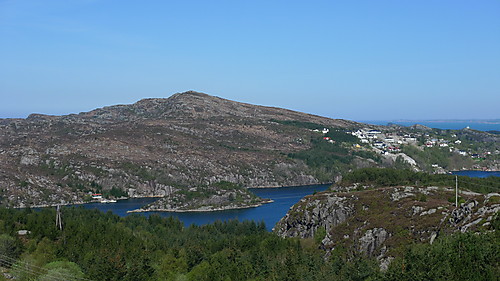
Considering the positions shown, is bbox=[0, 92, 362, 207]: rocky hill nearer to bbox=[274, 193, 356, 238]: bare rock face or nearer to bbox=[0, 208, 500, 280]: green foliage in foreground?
bbox=[0, 208, 500, 280]: green foliage in foreground

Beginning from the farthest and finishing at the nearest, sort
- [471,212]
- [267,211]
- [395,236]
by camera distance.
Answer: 1. [267,211]
2. [395,236]
3. [471,212]

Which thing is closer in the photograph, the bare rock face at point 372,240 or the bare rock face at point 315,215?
the bare rock face at point 372,240

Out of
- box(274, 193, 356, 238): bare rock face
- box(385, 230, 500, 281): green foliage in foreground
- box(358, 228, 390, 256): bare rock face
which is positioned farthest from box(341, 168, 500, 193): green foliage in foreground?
box(385, 230, 500, 281): green foliage in foreground

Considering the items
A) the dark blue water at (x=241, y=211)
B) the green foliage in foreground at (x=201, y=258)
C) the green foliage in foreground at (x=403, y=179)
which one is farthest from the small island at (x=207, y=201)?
the green foliage in foreground at (x=201, y=258)

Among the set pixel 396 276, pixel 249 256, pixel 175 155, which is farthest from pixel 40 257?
pixel 175 155

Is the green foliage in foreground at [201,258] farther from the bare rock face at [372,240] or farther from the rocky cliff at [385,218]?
the rocky cliff at [385,218]

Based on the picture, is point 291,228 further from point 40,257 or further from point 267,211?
point 267,211

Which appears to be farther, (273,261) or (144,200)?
(144,200)
